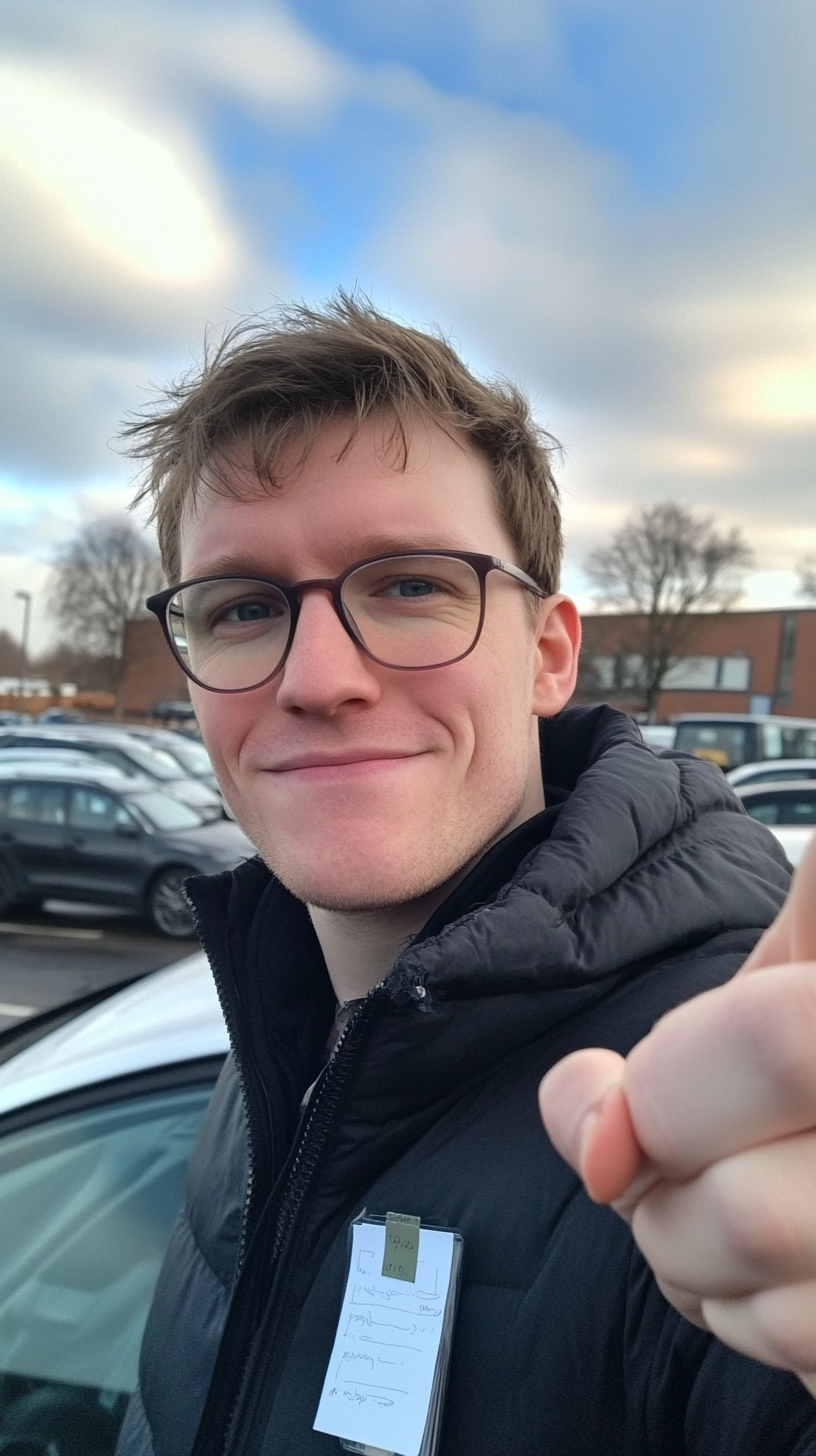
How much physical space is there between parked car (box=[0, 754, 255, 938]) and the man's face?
7.75 metres

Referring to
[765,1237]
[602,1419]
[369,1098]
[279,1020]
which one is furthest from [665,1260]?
[279,1020]

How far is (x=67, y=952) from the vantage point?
28.5 ft

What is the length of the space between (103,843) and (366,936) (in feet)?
28.5

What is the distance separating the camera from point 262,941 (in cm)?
157

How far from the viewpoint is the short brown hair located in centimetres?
143

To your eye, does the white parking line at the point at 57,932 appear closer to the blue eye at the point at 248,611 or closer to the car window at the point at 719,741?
the blue eye at the point at 248,611

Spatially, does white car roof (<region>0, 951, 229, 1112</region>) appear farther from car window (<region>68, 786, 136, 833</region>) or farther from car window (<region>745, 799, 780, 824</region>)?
car window (<region>68, 786, 136, 833</region>)

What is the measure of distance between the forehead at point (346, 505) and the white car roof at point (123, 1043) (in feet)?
3.27

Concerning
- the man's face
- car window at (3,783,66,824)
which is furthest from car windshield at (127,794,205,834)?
the man's face

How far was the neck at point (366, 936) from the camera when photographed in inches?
53.7

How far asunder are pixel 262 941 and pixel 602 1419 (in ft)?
2.88

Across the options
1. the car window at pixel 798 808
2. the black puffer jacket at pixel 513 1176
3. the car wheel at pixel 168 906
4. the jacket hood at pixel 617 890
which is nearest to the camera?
the black puffer jacket at pixel 513 1176

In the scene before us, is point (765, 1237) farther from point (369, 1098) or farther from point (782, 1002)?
point (369, 1098)

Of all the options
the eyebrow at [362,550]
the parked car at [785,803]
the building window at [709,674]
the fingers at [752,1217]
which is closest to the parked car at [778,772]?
the parked car at [785,803]
